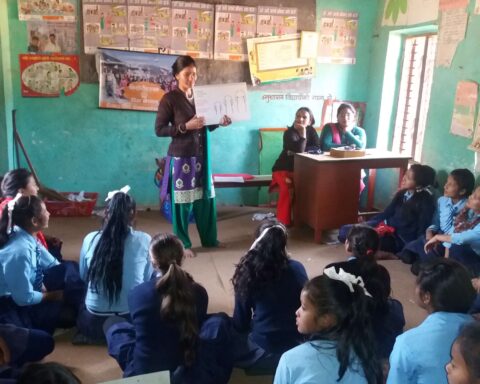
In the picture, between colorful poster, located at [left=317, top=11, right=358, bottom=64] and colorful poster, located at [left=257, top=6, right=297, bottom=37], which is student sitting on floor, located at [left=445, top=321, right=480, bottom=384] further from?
colorful poster, located at [left=317, top=11, right=358, bottom=64]

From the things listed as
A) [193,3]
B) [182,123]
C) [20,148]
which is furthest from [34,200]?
[193,3]

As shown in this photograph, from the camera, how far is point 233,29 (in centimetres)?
490

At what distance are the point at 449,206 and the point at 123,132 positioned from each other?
3140 millimetres


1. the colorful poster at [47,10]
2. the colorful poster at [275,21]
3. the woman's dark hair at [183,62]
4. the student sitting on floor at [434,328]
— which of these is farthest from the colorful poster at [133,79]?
the student sitting on floor at [434,328]

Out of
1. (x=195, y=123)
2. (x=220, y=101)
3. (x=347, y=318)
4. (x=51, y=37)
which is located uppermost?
(x=51, y=37)

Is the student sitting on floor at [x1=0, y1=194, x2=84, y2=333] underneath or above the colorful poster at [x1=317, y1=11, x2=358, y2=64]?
underneath

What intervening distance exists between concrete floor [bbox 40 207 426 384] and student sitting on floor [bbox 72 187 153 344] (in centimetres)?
16

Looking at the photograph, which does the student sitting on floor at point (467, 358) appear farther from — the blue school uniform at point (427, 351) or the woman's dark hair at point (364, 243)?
the woman's dark hair at point (364, 243)

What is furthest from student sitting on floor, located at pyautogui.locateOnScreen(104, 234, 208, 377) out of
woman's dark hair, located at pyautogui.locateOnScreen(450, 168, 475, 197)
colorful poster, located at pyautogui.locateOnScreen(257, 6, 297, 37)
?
colorful poster, located at pyautogui.locateOnScreen(257, 6, 297, 37)

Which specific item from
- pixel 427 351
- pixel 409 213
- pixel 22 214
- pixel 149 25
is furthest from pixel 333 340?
pixel 149 25

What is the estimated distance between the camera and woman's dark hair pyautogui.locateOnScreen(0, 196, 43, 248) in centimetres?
241

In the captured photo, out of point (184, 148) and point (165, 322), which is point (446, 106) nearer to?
point (184, 148)

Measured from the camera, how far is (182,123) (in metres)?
3.54

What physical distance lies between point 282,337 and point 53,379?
49.1 inches
